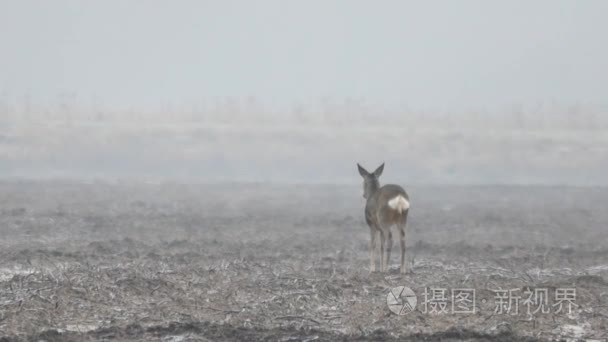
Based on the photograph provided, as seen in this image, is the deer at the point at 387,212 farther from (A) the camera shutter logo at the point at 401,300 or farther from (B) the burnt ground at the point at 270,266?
(A) the camera shutter logo at the point at 401,300

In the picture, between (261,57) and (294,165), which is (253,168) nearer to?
(294,165)

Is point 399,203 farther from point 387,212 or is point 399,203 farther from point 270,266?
point 270,266

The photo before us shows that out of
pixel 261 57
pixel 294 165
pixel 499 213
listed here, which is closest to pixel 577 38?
pixel 261 57

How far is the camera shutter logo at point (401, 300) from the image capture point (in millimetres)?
11961

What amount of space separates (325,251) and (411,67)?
129732 millimetres

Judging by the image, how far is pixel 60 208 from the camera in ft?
88.3

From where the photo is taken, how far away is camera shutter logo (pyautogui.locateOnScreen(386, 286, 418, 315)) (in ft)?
39.2

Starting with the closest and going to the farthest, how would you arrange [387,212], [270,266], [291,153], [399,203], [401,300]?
[401,300] → [399,203] → [387,212] → [270,266] → [291,153]

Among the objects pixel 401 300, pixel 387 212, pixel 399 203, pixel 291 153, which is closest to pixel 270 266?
pixel 387 212

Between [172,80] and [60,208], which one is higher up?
[172,80]

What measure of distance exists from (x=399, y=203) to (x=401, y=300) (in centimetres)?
259

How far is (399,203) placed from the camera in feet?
47.8

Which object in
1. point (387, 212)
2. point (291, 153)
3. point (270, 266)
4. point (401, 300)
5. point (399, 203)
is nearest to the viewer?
point (401, 300)

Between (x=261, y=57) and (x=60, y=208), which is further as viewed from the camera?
(x=261, y=57)
